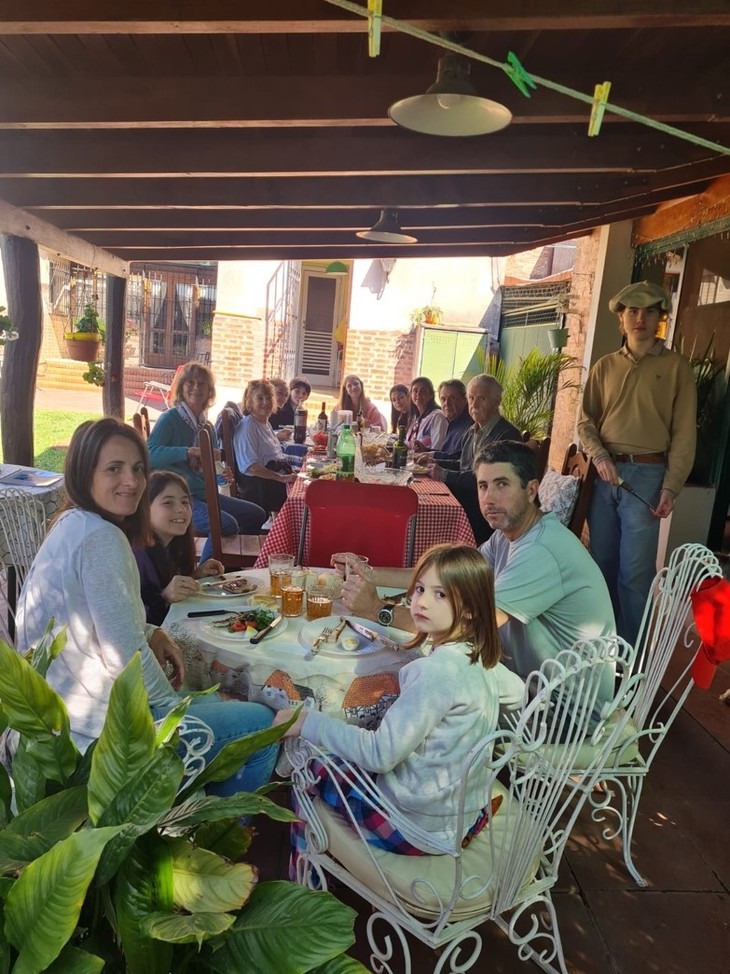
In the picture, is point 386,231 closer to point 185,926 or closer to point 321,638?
point 321,638

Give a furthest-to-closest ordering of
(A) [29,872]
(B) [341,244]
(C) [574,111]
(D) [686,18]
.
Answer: (B) [341,244] < (C) [574,111] < (D) [686,18] < (A) [29,872]

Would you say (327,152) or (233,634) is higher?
(327,152)

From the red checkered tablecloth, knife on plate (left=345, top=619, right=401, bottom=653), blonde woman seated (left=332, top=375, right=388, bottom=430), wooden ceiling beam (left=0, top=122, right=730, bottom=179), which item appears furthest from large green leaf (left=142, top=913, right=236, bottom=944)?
blonde woman seated (left=332, top=375, right=388, bottom=430)

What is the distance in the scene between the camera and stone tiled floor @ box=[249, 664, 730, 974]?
184 centimetres

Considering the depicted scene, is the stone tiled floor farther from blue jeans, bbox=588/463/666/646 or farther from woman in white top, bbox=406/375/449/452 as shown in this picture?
woman in white top, bbox=406/375/449/452

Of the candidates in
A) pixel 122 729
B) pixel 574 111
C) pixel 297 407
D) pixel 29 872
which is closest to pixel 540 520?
pixel 122 729

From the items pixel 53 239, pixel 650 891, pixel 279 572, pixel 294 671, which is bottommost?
pixel 650 891

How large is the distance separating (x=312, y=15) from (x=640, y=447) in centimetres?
257

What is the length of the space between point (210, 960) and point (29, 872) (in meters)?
0.23

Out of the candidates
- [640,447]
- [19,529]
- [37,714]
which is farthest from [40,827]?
[640,447]

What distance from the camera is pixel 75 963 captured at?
692mm

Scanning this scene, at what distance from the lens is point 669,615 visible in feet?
6.88

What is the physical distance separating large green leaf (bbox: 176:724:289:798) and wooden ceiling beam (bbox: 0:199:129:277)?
15.5ft

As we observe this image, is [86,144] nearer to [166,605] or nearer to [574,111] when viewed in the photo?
[574,111]
